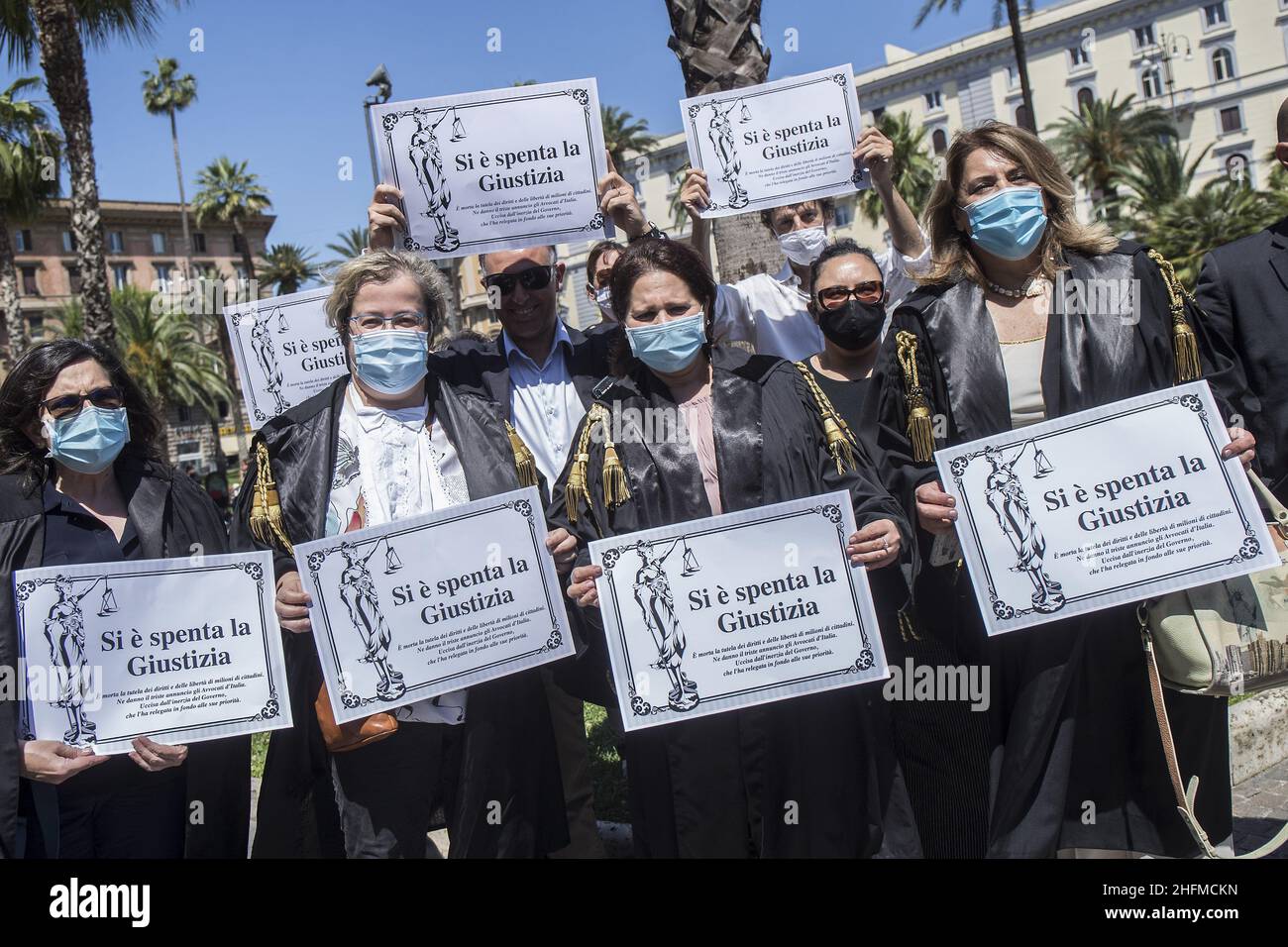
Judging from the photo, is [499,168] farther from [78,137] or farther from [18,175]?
[18,175]

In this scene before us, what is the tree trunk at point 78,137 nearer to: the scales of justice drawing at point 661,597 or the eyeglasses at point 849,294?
the eyeglasses at point 849,294

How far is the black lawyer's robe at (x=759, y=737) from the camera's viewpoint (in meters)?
2.95

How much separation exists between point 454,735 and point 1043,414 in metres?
2.09

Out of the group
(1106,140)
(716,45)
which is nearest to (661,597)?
(716,45)

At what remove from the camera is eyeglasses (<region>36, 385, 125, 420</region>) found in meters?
3.22

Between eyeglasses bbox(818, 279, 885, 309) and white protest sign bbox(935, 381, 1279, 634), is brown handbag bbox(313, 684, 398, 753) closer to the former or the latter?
white protest sign bbox(935, 381, 1279, 634)

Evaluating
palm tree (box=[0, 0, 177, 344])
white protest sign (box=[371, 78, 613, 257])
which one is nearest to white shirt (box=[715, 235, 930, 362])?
white protest sign (box=[371, 78, 613, 257])

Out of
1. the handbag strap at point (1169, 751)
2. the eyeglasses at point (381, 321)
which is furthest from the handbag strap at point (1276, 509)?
the eyeglasses at point (381, 321)

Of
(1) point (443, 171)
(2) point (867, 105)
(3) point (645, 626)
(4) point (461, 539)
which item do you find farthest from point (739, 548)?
(2) point (867, 105)

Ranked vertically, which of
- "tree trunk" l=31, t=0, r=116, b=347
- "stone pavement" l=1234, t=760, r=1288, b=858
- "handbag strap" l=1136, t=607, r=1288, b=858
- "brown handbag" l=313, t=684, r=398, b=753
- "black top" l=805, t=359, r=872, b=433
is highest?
"tree trunk" l=31, t=0, r=116, b=347

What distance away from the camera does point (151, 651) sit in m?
3.03

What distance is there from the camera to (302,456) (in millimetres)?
3170

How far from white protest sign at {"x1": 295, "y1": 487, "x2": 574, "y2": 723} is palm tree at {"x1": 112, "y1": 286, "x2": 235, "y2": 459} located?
122 feet

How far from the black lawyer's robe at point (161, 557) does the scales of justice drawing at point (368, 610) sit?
0.64 meters
